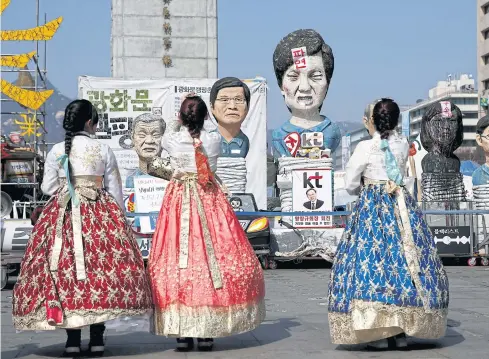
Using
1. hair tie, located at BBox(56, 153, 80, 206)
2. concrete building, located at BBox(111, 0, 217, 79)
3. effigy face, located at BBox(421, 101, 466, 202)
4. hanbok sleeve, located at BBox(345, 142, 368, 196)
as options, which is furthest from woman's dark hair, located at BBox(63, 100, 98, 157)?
concrete building, located at BBox(111, 0, 217, 79)

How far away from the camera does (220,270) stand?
7.12 metres

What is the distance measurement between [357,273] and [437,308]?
1.87 ft

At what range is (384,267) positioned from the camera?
22.7ft

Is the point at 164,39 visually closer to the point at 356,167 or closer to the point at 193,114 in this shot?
the point at 193,114

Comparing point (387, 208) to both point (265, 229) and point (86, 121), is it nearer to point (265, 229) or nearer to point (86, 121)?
point (86, 121)

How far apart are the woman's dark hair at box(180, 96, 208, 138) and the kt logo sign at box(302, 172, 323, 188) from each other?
9426mm

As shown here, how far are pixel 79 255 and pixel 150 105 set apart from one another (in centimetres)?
1182

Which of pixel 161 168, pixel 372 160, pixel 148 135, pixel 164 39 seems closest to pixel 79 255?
pixel 161 168

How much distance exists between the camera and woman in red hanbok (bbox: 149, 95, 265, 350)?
23.1ft

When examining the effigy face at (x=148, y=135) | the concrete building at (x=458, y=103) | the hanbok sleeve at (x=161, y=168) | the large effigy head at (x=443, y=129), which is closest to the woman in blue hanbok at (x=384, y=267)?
the hanbok sleeve at (x=161, y=168)

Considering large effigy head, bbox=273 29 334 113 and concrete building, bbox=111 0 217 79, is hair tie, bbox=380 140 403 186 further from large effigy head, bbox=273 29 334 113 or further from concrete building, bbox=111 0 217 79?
concrete building, bbox=111 0 217 79

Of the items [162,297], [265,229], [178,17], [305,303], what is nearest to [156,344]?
[162,297]

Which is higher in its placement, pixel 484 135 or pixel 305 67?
pixel 305 67

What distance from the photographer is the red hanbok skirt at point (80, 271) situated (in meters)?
6.68
